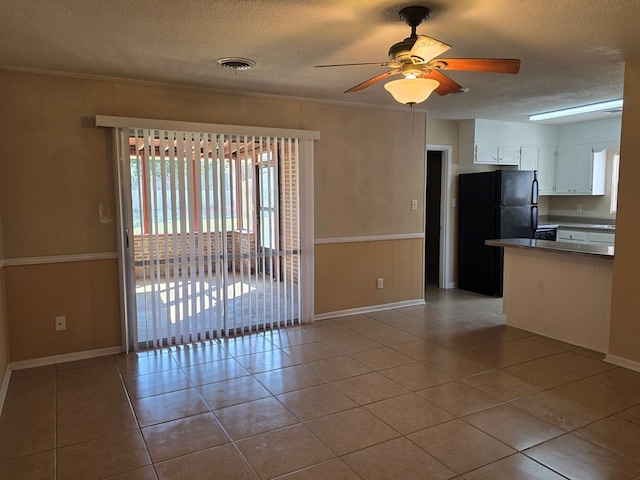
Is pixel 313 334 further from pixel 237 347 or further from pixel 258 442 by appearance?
pixel 258 442

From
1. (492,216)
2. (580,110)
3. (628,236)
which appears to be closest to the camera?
(628,236)

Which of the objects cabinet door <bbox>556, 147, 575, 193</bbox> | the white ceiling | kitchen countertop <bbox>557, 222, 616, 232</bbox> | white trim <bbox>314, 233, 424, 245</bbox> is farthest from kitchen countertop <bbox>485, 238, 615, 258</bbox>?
cabinet door <bbox>556, 147, 575, 193</bbox>

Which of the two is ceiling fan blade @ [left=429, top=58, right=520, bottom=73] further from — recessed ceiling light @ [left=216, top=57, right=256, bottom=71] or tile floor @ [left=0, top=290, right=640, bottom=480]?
tile floor @ [left=0, top=290, right=640, bottom=480]

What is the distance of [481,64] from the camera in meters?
2.36

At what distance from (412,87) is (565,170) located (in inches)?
204

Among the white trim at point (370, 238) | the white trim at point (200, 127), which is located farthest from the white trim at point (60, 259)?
the white trim at point (370, 238)

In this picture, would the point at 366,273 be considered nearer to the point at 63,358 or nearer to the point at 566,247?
the point at 566,247

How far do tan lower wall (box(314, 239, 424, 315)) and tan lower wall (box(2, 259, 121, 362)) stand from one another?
201 centimetres

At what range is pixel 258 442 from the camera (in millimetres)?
2451

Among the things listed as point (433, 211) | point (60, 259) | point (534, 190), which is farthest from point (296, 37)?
point (433, 211)

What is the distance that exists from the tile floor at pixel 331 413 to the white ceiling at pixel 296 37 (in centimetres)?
231

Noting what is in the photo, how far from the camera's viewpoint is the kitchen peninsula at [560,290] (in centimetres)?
376

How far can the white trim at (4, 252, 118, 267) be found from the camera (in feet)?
11.4

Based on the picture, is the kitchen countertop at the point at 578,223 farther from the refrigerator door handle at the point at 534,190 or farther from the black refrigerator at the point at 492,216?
the black refrigerator at the point at 492,216
